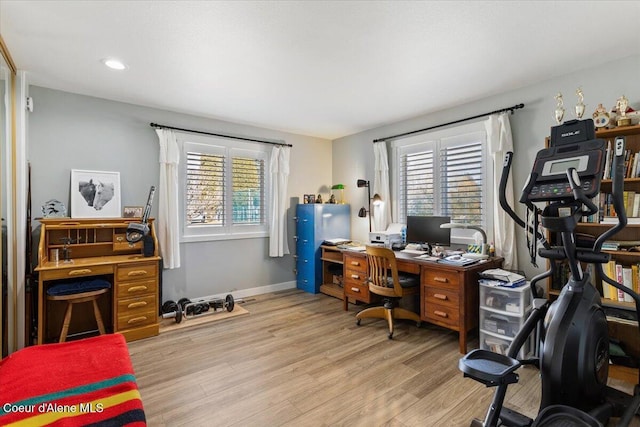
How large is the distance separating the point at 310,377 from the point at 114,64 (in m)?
3.05

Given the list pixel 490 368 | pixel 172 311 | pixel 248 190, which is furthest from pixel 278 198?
pixel 490 368

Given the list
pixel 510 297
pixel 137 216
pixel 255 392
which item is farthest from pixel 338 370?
pixel 137 216

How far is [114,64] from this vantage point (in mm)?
2621

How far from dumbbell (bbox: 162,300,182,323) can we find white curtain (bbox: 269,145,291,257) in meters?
1.49

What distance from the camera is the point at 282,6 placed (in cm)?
189

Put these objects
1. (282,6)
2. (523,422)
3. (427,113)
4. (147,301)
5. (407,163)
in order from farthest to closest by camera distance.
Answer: (407,163)
(427,113)
(147,301)
(282,6)
(523,422)

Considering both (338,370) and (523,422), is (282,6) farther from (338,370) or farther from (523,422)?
(523,422)

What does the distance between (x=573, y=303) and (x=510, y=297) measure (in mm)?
988

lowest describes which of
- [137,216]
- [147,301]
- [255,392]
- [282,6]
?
[255,392]

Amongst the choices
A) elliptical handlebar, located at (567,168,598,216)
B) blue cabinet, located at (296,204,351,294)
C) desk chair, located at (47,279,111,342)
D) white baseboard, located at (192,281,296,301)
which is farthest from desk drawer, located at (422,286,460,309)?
desk chair, located at (47,279,111,342)

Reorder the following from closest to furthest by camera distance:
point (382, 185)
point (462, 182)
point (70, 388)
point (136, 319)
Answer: point (70, 388) < point (136, 319) < point (462, 182) < point (382, 185)

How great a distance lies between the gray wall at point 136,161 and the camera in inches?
123

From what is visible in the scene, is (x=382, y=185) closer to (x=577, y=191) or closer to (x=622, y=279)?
(x=622, y=279)

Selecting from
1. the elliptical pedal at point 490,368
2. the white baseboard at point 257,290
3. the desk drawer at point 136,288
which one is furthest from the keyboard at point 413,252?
the desk drawer at point 136,288
